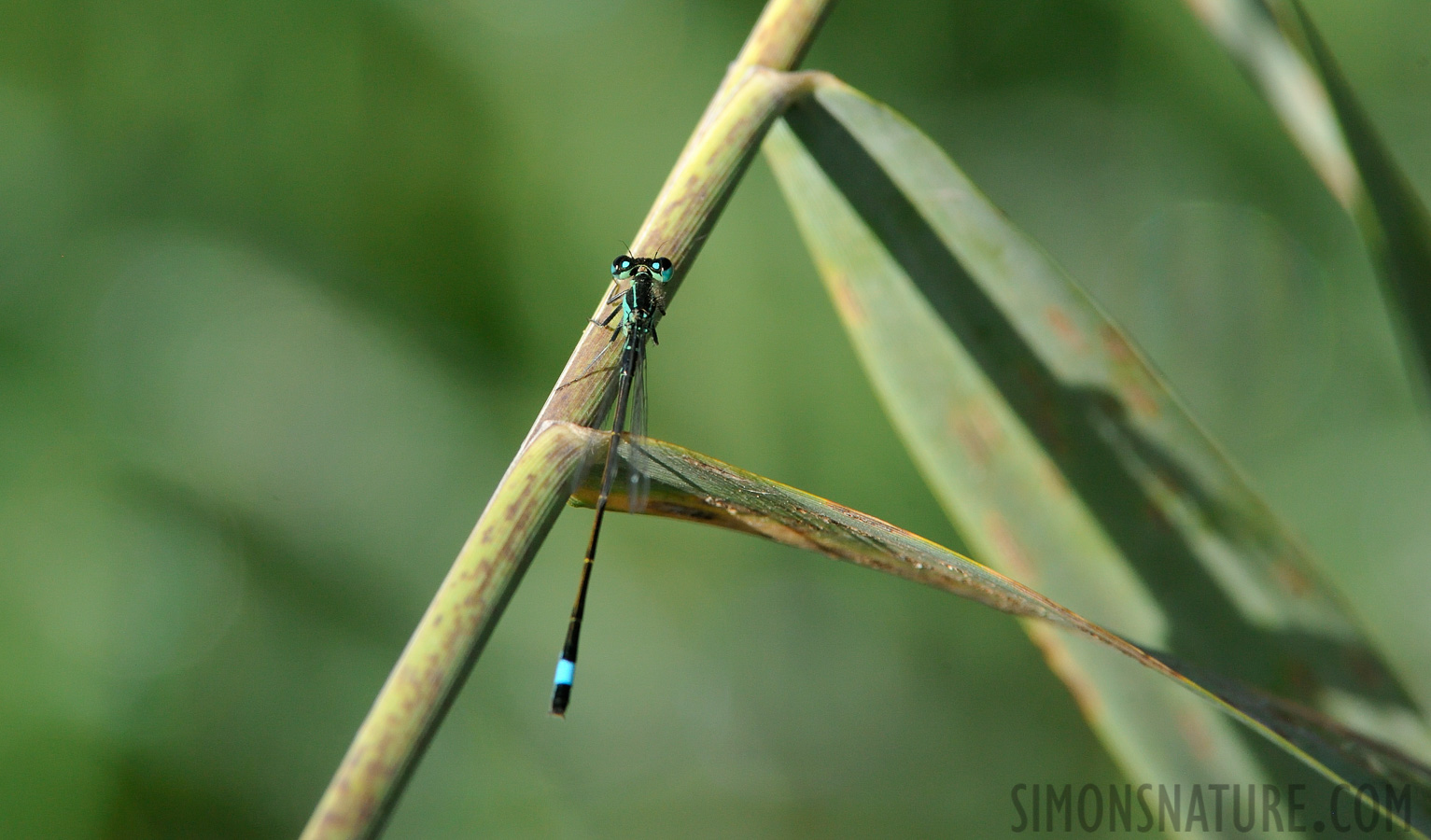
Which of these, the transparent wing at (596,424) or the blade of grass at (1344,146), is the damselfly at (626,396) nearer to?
the transparent wing at (596,424)

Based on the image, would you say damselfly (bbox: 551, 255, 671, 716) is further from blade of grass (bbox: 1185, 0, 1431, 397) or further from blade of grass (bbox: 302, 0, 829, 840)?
blade of grass (bbox: 1185, 0, 1431, 397)

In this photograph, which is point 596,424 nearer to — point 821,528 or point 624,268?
point 821,528

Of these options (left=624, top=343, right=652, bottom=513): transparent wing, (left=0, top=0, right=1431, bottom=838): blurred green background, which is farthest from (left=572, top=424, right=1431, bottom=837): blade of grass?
(left=0, top=0, right=1431, bottom=838): blurred green background

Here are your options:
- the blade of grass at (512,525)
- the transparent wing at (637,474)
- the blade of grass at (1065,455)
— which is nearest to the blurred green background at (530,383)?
the blade of grass at (1065,455)

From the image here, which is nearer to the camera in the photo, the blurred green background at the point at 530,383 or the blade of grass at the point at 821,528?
the blade of grass at the point at 821,528

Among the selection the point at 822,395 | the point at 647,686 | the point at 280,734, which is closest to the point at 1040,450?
the point at 822,395

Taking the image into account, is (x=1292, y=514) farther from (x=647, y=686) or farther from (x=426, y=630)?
(x=426, y=630)
